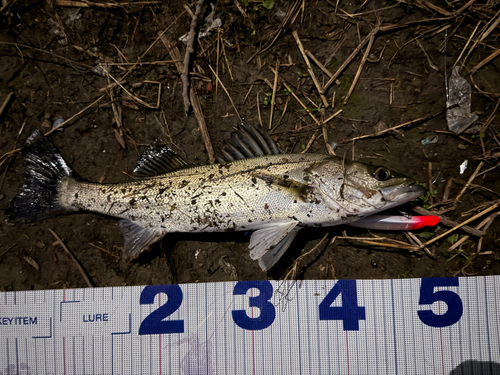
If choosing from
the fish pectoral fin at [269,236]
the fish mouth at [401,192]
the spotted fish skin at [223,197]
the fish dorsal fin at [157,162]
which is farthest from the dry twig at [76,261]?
the fish mouth at [401,192]

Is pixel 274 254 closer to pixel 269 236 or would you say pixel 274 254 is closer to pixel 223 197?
pixel 269 236

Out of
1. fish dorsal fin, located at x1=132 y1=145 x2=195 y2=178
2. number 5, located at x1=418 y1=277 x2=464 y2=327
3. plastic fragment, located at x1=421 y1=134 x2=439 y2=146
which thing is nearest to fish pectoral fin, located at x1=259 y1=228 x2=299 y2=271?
fish dorsal fin, located at x1=132 y1=145 x2=195 y2=178

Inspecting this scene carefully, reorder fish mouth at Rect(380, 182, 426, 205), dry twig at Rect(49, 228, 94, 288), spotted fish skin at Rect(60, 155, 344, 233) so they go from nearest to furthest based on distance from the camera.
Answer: fish mouth at Rect(380, 182, 426, 205) < spotted fish skin at Rect(60, 155, 344, 233) < dry twig at Rect(49, 228, 94, 288)

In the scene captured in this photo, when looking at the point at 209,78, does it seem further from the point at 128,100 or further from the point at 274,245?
the point at 274,245

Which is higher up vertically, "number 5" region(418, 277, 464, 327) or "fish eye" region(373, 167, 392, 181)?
"fish eye" region(373, 167, 392, 181)

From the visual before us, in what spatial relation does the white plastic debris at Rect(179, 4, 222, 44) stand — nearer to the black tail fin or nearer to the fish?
the fish

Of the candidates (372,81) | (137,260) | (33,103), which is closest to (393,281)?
(372,81)
